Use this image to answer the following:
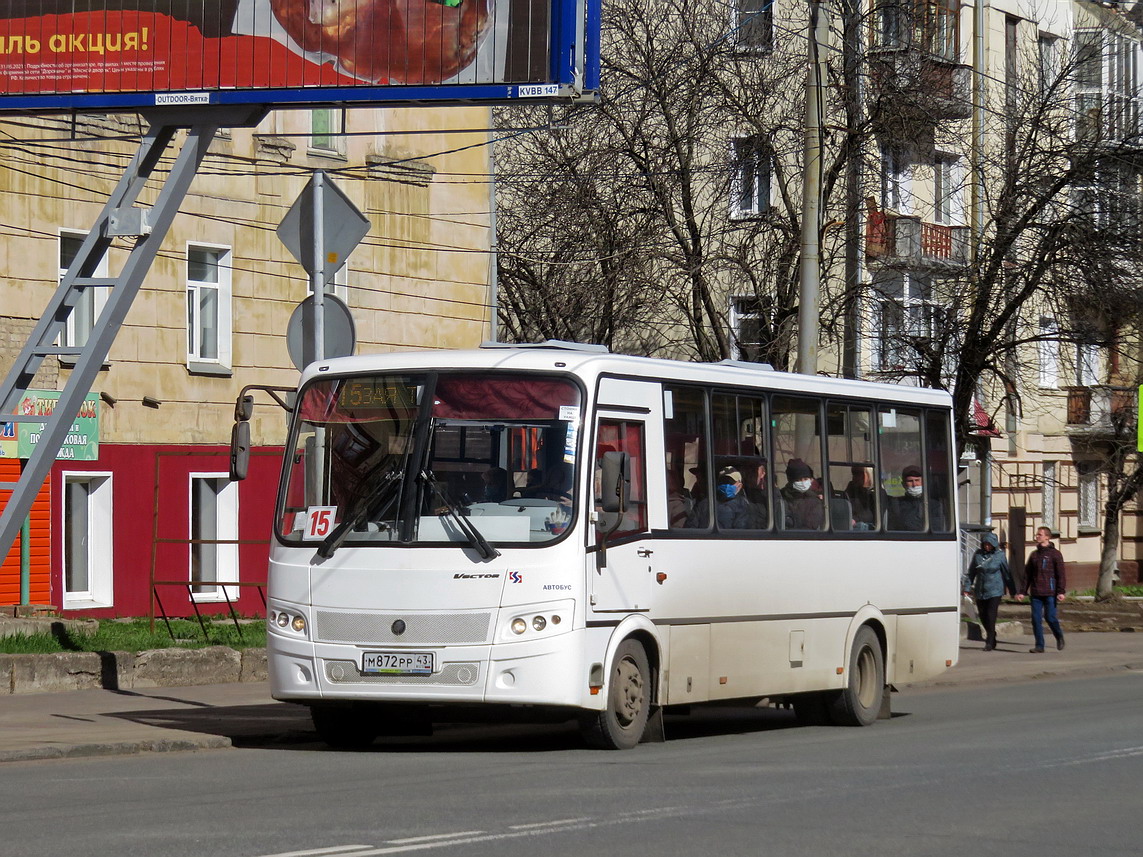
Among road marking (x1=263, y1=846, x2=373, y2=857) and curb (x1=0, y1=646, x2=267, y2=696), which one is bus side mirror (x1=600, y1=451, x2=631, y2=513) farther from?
curb (x1=0, y1=646, x2=267, y2=696)

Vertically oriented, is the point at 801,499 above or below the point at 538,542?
above

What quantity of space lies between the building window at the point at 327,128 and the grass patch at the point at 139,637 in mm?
8402

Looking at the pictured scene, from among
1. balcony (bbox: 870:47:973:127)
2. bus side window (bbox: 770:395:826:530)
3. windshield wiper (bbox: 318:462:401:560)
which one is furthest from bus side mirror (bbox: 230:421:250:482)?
balcony (bbox: 870:47:973:127)

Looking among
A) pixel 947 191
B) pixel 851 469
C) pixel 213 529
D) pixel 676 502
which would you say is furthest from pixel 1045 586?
pixel 676 502

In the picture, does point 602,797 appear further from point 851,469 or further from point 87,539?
point 87,539

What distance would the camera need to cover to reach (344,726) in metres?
14.4

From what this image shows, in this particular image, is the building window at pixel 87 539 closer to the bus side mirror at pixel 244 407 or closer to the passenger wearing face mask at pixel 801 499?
the passenger wearing face mask at pixel 801 499

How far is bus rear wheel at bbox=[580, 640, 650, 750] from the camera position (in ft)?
44.8

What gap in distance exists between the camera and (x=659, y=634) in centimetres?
1427

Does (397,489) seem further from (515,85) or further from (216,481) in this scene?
(216,481)

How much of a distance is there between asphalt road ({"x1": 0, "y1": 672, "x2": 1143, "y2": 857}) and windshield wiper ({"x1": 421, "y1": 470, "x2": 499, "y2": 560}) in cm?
134

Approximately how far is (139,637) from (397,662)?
27.4 feet

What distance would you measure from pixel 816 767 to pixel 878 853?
3.81 m

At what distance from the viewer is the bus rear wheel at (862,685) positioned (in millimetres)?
16797
